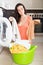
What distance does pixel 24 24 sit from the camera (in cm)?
140

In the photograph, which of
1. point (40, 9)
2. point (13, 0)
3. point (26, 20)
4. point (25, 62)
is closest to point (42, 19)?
point (40, 9)

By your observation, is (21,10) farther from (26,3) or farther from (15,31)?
(26,3)

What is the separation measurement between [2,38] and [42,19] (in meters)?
0.80

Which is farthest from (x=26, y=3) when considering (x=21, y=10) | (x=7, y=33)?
(x=7, y=33)

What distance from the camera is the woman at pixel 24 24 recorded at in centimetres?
139

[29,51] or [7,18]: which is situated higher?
[7,18]

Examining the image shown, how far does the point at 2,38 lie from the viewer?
4.84ft

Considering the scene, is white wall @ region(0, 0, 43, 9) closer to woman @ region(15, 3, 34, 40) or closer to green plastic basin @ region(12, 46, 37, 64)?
woman @ region(15, 3, 34, 40)

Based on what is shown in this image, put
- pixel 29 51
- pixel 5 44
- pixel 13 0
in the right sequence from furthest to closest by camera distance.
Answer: pixel 13 0, pixel 5 44, pixel 29 51

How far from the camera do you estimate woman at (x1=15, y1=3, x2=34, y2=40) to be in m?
1.39

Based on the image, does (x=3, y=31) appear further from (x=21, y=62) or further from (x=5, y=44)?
(x=21, y=62)

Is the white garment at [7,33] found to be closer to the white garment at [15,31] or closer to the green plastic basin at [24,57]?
the white garment at [15,31]

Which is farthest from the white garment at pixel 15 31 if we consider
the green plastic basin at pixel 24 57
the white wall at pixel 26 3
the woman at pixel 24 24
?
the white wall at pixel 26 3

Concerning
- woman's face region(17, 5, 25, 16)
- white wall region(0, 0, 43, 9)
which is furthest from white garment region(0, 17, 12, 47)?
white wall region(0, 0, 43, 9)
